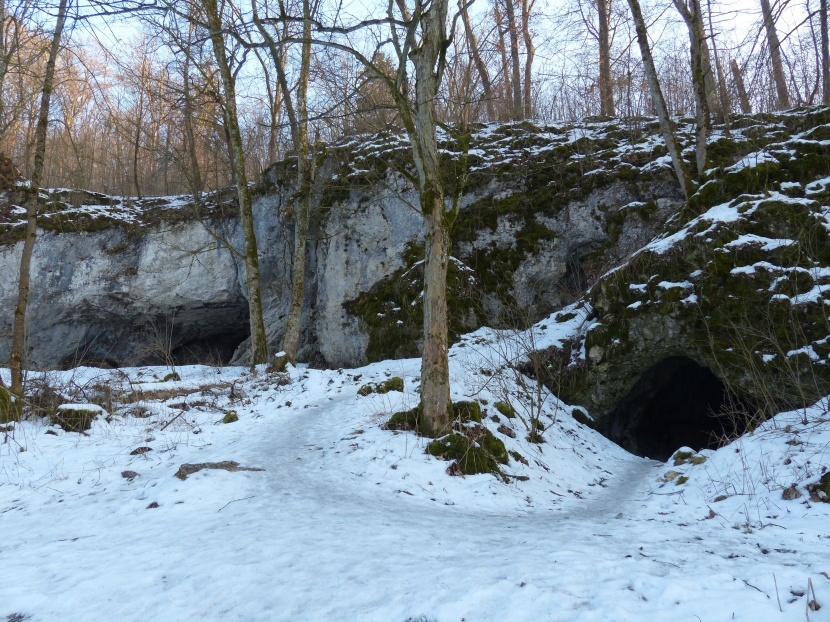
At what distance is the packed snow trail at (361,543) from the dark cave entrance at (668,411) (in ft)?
12.4

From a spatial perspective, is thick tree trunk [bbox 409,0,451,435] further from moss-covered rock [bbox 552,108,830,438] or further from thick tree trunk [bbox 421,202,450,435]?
moss-covered rock [bbox 552,108,830,438]

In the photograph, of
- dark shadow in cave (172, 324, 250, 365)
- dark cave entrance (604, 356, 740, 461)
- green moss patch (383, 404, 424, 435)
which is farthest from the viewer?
dark shadow in cave (172, 324, 250, 365)

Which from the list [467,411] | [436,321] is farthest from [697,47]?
[467,411]

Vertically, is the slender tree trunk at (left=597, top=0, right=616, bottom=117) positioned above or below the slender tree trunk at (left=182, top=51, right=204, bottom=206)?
above

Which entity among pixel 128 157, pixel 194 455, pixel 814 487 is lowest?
pixel 814 487

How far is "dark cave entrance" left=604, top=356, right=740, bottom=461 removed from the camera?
9.48 metres

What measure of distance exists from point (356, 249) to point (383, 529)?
12215 mm

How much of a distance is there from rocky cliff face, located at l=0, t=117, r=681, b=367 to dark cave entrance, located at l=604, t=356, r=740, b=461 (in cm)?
287

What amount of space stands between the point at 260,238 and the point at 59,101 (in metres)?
8.58

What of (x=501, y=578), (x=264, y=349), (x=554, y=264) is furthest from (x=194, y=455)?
(x=554, y=264)

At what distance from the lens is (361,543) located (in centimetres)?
312

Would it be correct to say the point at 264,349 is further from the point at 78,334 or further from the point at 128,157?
the point at 128,157

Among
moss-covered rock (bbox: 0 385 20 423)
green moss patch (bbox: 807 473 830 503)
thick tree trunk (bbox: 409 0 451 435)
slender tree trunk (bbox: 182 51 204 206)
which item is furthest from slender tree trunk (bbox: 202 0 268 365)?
green moss patch (bbox: 807 473 830 503)

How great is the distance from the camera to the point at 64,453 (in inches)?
220
